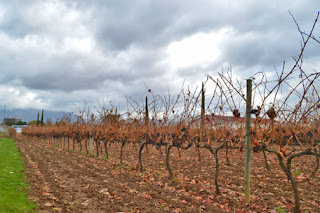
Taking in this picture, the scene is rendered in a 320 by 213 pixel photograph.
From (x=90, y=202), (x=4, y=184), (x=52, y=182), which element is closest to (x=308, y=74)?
(x=90, y=202)

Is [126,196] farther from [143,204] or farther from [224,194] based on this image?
[224,194]

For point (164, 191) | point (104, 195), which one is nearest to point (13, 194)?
point (104, 195)

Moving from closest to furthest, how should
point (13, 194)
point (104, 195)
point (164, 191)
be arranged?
point (13, 194) < point (104, 195) < point (164, 191)

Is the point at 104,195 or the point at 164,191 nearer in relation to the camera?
the point at 104,195

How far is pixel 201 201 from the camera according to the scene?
6.02 m

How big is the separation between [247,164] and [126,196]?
3329 millimetres

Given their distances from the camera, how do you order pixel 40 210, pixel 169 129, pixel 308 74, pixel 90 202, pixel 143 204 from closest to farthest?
pixel 308 74, pixel 40 210, pixel 143 204, pixel 90 202, pixel 169 129

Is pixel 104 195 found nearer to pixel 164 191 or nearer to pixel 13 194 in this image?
pixel 164 191

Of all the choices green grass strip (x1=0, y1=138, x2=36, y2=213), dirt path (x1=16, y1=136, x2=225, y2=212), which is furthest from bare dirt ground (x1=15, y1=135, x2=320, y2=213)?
green grass strip (x1=0, y1=138, x2=36, y2=213)

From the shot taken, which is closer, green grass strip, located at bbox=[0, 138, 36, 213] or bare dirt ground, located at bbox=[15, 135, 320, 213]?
green grass strip, located at bbox=[0, 138, 36, 213]

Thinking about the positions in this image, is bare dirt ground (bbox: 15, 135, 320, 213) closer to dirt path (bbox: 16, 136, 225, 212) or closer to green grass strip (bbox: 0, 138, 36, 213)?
dirt path (bbox: 16, 136, 225, 212)

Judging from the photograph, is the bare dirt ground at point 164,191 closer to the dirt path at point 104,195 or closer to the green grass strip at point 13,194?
the dirt path at point 104,195

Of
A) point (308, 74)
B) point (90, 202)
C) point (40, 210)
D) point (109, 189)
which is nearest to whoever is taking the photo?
point (308, 74)

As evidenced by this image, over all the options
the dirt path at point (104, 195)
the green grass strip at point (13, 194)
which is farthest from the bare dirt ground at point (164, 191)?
the green grass strip at point (13, 194)
